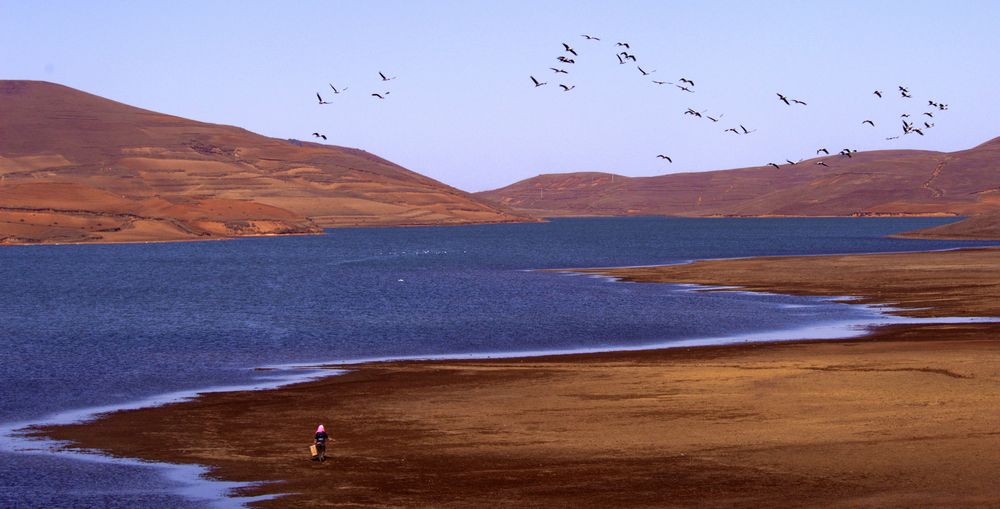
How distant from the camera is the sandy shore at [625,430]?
2553 cm

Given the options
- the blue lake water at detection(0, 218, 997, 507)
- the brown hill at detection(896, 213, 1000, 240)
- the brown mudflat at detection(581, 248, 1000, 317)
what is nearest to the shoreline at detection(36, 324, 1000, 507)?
the blue lake water at detection(0, 218, 997, 507)

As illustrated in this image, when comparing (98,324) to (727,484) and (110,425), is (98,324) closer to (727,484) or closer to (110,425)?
(110,425)

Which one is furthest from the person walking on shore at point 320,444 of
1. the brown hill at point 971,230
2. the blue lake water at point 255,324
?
the brown hill at point 971,230

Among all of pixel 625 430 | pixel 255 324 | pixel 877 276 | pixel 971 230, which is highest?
pixel 971 230

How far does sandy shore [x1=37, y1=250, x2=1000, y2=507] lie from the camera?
2553 centimetres

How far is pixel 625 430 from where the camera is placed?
32094 millimetres

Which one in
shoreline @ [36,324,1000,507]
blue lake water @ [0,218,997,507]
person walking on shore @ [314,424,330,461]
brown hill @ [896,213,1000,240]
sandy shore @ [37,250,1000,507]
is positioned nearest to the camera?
sandy shore @ [37,250,1000,507]

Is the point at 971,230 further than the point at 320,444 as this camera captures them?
Yes

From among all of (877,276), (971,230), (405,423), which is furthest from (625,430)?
(971,230)

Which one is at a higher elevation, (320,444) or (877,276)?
(877,276)

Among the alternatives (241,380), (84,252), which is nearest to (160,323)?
(241,380)

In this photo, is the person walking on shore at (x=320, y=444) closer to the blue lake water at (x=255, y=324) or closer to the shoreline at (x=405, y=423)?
the shoreline at (x=405, y=423)

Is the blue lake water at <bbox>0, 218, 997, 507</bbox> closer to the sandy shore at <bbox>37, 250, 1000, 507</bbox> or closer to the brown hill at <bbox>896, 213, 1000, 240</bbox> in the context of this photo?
the sandy shore at <bbox>37, 250, 1000, 507</bbox>

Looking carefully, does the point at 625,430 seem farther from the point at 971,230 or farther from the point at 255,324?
the point at 971,230
